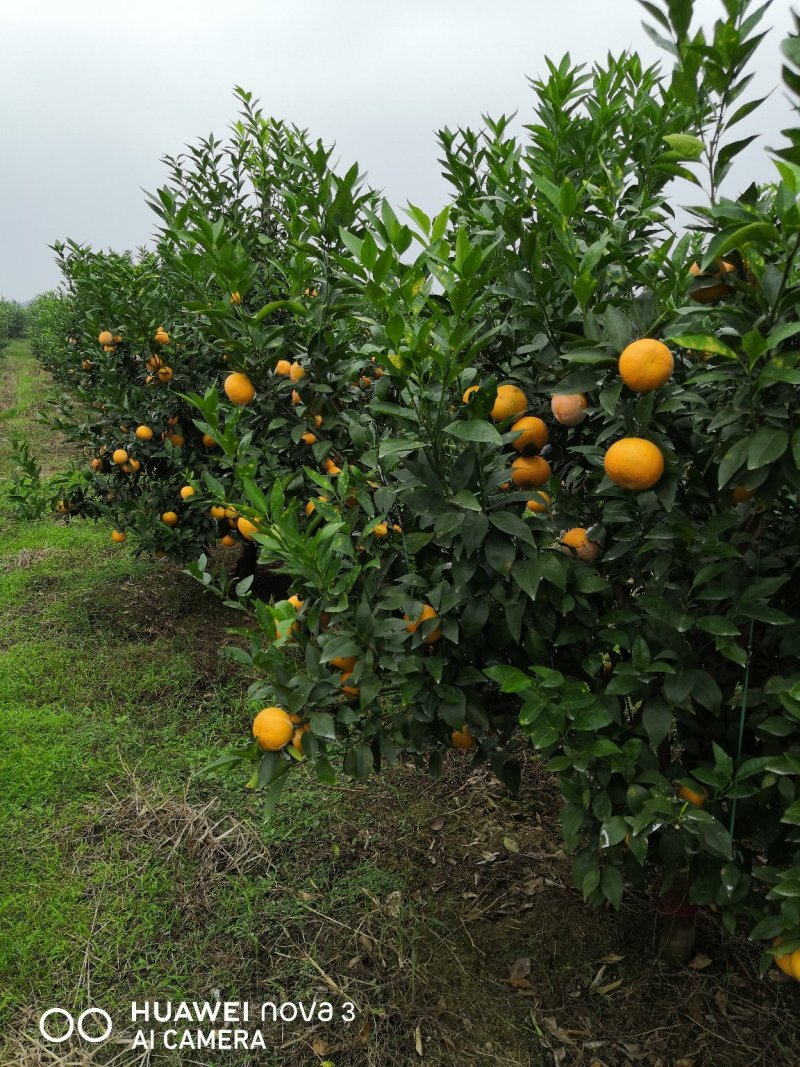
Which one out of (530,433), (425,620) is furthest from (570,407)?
(425,620)

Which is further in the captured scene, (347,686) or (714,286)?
(347,686)

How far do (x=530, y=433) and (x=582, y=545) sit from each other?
0.25 m

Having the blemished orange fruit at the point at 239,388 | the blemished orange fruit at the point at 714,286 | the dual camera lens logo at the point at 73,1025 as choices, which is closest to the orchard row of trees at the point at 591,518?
→ the blemished orange fruit at the point at 714,286

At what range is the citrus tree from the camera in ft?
3.82

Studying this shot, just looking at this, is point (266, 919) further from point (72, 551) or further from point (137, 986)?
point (72, 551)

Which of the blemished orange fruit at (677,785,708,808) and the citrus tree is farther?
the blemished orange fruit at (677,785,708,808)

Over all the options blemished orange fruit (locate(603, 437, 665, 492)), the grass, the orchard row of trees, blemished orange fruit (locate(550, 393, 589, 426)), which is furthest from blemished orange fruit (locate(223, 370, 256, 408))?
the grass

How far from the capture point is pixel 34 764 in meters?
2.82

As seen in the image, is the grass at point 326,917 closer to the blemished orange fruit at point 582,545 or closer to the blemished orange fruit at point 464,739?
the blemished orange fruit at point 464,739

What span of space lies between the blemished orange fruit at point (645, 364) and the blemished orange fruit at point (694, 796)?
77 cm

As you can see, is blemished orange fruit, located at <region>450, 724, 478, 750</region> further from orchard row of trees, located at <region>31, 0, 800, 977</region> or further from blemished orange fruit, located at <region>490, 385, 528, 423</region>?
blemished orange fruit, located at <region>490, 385, 528, 423</region>

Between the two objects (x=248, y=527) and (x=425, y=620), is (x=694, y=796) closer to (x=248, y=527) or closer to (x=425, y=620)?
(x=425, y=620)

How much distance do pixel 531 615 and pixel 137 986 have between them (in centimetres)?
148

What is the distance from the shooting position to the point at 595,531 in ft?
4.74
